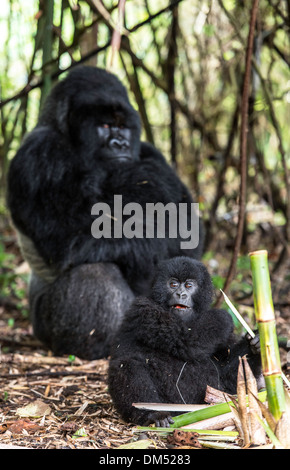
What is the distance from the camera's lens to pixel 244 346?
7.13 ft

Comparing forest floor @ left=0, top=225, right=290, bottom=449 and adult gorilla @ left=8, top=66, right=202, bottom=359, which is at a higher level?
adult gorilla @ left=8, top=66, right=202, bottom=359

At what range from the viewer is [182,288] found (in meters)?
2.22

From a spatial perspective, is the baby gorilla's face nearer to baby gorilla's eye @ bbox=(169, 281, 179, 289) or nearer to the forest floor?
baby gorilla's eye @ bbox=(169, 281, 179, 289)

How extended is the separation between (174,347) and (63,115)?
199 centimetres

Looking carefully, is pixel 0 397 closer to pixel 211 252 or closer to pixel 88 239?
pixel 88 239

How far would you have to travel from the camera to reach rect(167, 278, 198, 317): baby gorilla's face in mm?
2201

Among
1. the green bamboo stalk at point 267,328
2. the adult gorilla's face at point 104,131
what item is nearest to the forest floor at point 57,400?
the green bamboo stalk at point 267,328

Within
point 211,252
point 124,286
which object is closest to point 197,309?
point 124,286

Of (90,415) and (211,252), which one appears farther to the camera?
(211,252)

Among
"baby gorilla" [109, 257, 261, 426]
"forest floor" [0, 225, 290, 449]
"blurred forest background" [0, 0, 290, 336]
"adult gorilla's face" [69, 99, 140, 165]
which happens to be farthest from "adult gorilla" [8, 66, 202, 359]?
"baby gorilla" [109, 257, 261, 426]

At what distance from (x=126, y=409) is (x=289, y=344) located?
1204mm

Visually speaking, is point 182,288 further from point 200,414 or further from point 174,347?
point 200,414

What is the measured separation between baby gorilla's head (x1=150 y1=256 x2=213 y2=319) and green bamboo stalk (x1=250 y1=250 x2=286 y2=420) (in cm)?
71

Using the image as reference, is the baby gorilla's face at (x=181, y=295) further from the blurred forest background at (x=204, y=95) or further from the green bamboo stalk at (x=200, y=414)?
the blurred forest background at (x=204, y=95)
